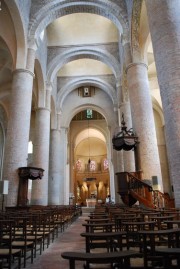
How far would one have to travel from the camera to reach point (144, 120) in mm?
9828

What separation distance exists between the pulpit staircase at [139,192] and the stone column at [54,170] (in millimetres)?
11780

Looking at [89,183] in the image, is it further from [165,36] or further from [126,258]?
[126,258]

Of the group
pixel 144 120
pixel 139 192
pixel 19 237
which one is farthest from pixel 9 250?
pixel 144 120

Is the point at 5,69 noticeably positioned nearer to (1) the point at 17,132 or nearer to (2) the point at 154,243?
(1) the point at 17,132

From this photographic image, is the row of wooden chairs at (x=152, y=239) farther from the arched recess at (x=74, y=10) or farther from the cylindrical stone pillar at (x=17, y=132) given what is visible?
the arched recess at (x=74, y=10)


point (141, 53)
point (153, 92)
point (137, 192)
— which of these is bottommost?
point (137, 192)

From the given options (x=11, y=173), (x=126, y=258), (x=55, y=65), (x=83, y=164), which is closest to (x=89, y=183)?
(x=83, y=164)

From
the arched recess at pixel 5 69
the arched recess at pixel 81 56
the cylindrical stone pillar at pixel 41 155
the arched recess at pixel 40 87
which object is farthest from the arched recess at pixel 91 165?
the cylindrical stone pillar at pixel 41 155

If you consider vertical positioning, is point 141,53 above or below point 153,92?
below

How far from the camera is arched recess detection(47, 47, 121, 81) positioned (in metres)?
17.5

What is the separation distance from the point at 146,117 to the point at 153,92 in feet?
37.0

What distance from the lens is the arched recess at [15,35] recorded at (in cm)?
1155

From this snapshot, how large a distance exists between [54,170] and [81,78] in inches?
382

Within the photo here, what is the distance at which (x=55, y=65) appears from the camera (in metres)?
17.7
